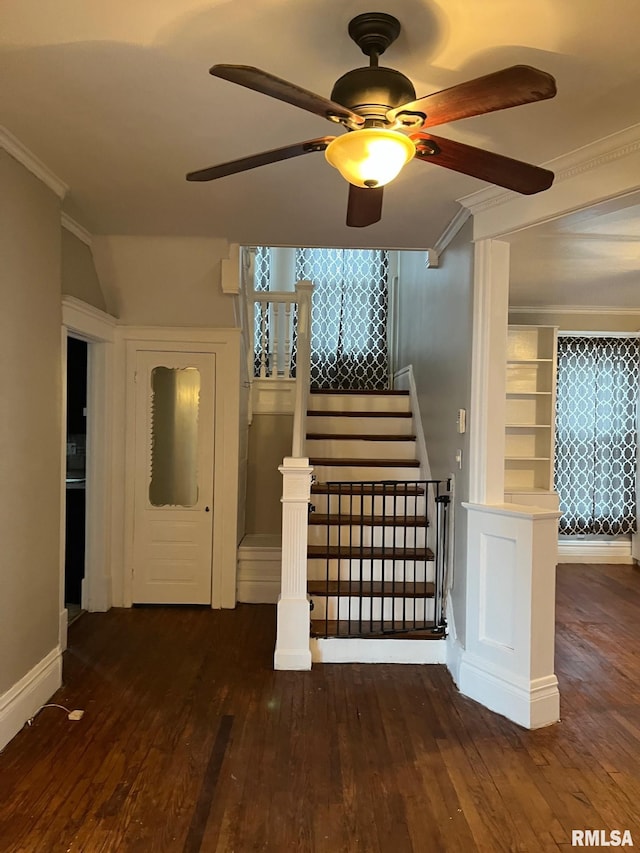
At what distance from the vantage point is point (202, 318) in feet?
13.7

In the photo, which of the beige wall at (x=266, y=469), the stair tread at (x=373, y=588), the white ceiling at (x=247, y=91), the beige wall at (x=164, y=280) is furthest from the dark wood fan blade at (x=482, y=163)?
the beige wall at (x=266, y=469)

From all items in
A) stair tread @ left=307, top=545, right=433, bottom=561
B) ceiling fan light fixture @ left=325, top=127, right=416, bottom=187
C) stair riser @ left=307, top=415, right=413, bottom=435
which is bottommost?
stair tread @ left=307, top=545, right=433, bottom=561

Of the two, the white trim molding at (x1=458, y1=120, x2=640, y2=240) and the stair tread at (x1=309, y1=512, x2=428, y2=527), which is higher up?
the white trim molding at (x1=458, y1=120, x2=640, y2=240)

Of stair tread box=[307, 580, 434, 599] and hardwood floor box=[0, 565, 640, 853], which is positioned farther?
stair tread box=[307, 580, 434, 599]

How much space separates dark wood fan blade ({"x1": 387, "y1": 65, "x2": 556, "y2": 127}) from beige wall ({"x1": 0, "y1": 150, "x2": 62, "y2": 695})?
1857mm

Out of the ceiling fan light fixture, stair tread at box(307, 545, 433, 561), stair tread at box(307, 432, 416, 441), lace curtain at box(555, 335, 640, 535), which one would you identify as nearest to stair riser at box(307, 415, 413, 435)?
stair tread at box(307, 432, 416, 441)

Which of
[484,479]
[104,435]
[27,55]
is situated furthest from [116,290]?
[484,479]

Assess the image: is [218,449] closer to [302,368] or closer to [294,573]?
[302,368]

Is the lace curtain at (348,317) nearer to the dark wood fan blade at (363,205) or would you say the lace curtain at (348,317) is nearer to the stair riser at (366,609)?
the stair riser at (366,609)

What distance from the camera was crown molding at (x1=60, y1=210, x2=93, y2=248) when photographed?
334 cm

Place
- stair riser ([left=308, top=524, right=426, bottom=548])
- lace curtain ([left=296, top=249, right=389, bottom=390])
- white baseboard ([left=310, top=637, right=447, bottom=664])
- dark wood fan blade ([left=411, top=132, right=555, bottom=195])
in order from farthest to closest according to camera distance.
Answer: lace curtain ([left=296, top=249, right=389, bottom=390])
stair riser ([left=308, top=524, right=426, bottom=548])
white baseboard ([left=310, top=637, right=447, bottom=664])
dark wood fan blade ([left=411, top=132, right=555, bottom=195])

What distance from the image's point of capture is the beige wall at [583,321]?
568cm

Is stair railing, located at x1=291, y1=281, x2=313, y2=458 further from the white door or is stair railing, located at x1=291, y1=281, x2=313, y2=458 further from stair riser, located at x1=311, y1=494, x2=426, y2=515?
the white door

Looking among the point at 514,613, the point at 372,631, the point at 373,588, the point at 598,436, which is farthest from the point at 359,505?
the point at 598,436
